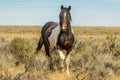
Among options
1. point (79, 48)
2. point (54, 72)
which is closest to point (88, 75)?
point (54, 72)

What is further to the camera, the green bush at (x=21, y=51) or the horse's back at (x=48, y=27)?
the horse's back at (x=48, y=27)

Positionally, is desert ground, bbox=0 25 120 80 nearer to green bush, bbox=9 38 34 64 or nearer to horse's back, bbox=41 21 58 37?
green bush, bbox=9 38 34 64

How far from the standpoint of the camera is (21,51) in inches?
546

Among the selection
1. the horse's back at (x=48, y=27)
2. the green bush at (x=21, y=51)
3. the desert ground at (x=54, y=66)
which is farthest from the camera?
the horse's back at (x=48, y=27)

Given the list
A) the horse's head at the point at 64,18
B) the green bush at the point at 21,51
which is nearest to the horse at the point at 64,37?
the horse's head at the point at 64,18

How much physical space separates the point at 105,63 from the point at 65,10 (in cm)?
266

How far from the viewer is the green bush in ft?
43.7

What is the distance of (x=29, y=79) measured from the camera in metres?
8.79

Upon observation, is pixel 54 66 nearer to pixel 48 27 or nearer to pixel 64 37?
pixel 64 37

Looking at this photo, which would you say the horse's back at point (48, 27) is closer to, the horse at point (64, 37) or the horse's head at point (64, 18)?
the horse at point (64, 37)

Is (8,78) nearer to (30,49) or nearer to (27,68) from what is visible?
(27,68)

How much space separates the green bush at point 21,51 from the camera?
13.3 metres

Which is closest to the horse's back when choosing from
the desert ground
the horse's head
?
the desert ground

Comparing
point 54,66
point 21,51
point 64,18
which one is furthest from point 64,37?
point 21,51
